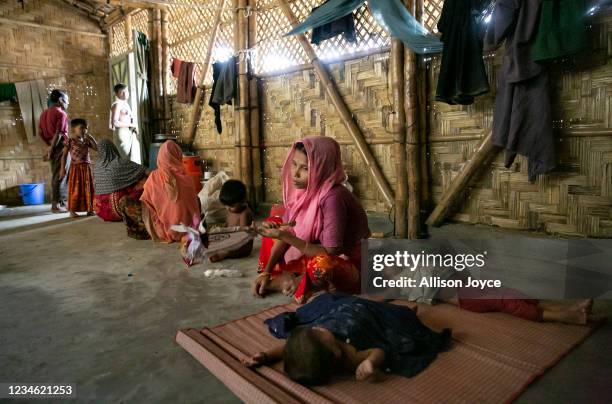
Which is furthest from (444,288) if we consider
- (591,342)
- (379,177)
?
(379,177)

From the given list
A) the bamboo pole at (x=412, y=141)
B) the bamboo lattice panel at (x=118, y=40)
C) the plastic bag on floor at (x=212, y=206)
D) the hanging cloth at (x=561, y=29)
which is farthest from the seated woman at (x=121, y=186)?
the bamboo lattice panel at (x=118, y=40)

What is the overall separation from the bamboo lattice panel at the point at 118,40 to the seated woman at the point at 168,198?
215 inches

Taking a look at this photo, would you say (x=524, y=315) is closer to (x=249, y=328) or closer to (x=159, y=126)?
(x=249, y=328)

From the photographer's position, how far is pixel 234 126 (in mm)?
5859

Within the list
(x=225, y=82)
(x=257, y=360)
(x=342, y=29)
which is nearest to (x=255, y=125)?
(x=225, y=82)

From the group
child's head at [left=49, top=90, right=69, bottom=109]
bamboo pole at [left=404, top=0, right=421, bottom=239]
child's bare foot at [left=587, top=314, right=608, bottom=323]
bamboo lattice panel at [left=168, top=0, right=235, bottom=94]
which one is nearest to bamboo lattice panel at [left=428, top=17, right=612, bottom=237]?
bamboo pole at [left=404, top=0, right=421, bottom=239]

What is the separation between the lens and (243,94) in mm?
5316

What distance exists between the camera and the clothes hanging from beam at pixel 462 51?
3.08 m

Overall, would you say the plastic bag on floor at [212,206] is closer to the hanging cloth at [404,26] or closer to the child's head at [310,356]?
the hanging cloth at [404,26]

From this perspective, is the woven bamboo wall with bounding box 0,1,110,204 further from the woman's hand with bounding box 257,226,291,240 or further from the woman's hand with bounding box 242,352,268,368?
the woman's hand with bounding box 242,352,268,368

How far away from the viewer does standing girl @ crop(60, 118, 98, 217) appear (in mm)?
5641

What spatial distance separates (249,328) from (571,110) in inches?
104

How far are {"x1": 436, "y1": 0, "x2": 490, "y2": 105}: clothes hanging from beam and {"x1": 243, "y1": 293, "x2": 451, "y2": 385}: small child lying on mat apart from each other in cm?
204

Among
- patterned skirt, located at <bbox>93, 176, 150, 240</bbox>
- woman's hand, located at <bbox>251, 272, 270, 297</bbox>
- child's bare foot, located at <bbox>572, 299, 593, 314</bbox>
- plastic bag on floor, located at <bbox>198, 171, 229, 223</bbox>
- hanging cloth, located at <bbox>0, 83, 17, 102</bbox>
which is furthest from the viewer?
hanging cloth, located at <bbox>0, 83, 17, 102</bbox>
